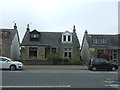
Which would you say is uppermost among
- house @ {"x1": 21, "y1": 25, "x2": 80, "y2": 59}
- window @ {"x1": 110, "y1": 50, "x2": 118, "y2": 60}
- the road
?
house @ {"x1": 21, "y1": 25, "x2": 80, "y2": 59}

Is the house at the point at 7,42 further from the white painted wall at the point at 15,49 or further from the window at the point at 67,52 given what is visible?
the window at the point at 67,52

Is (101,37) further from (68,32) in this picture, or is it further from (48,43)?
(48,43)

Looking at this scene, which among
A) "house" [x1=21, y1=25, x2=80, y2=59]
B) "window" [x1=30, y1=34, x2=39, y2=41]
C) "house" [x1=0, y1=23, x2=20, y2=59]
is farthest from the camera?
"window" [x1=30, y1=34, x2=39, y2=41]

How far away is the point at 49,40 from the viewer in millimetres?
42969

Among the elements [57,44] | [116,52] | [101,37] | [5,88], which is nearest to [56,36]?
[57,44]

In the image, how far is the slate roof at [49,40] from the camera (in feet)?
136

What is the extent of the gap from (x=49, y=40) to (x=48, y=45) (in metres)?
1.69

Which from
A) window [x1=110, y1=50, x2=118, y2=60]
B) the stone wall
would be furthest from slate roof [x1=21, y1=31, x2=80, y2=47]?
window [x1=110, y1=50, x2=118, y2=60]

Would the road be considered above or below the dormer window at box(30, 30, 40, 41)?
below

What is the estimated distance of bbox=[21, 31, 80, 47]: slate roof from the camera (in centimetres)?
4159

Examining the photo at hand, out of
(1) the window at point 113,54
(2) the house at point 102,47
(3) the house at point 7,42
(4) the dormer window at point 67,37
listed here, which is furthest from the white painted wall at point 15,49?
(1) the window at point 113,54

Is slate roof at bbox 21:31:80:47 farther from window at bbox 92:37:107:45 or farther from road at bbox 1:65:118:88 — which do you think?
road at bbox 1:65:118:88

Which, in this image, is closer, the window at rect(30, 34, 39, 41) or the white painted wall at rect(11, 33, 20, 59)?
Result: the window at rect(30, 34, 39, 41)

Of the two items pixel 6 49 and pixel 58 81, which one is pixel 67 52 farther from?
pixel 58 81
